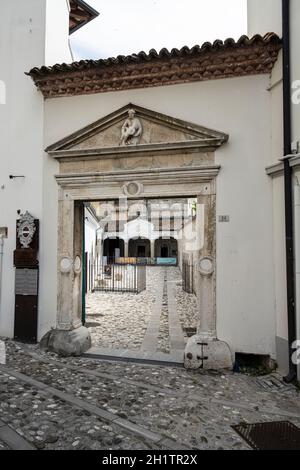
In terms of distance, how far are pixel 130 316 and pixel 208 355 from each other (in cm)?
450

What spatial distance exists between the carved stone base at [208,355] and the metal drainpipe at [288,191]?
3.07ft

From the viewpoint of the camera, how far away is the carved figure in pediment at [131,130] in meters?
5.84

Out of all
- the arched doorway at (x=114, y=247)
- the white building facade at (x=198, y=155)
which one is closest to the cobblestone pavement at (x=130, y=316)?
the white building facade at (x=198, y=155)

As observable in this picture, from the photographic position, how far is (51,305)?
6.22 metres

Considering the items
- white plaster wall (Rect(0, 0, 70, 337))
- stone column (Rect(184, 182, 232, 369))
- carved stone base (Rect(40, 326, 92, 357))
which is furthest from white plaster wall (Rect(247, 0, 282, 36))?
carved stone base (Rect(40, 326, 92, 357))

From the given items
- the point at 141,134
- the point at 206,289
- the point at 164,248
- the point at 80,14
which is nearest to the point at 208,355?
the point at 206,289

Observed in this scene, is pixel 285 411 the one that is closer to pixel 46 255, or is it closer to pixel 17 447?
pixel 17 447

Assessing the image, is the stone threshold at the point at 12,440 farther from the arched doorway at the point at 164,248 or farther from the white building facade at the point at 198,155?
the arched doorway at the point at 164,248

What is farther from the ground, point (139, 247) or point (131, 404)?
point (139, 247)

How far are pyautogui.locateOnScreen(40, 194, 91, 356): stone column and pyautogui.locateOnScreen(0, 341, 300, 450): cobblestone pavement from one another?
1.67 ft

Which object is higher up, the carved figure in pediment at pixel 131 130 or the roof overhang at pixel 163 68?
the roof overhang at pixel 163 68

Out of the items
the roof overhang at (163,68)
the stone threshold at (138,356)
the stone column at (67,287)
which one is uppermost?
the roof overhang at (163,68)

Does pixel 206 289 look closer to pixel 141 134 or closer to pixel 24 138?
pixel 141 134

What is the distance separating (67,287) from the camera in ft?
20.1
